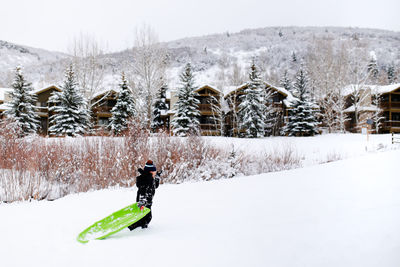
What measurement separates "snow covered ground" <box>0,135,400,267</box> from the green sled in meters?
0.14

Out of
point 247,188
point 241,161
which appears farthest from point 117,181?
point 241,161

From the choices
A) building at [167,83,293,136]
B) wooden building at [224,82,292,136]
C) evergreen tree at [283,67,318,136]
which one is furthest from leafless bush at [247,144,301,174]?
evergreen tree at [283,67,318,136]

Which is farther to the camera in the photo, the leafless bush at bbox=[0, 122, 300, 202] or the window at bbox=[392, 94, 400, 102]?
the window at bbox=[392, 94, 400, 102]

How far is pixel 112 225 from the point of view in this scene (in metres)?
3.97

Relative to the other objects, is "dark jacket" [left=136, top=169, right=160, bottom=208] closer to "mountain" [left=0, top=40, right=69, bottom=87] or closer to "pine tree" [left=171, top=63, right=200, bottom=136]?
"pine tree" [left=171, top=63, right=200, bottom=136]

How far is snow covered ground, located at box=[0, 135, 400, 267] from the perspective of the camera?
3.17 m

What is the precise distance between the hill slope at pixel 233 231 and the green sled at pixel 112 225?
5.7 inches

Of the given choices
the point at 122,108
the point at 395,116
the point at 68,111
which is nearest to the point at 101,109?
the point at 122,108

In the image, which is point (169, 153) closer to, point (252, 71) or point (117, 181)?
point (117, 181)

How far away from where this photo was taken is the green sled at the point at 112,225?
12.7ft

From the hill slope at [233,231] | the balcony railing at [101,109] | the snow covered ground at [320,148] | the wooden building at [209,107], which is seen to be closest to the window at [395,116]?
the snow covered ground at [320,148]

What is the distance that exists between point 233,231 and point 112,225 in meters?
1.91

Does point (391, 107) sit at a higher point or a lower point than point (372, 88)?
lower

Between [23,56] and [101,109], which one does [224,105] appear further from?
[23,56]
